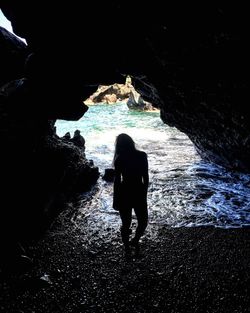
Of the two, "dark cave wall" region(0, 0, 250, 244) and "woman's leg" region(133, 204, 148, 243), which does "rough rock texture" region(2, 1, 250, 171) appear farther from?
"woman's leg" region(133, 204, 148, 243)

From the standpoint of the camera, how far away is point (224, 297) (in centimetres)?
452

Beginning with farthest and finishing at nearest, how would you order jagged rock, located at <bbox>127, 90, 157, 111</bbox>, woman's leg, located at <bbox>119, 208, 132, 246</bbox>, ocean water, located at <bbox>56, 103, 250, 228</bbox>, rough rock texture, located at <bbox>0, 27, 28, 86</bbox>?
jagged rock, located at <bbox>127, 90, 157, 111</bbox> → rough rock texture, located at <bbox>0, 27, 28, 86</bbox> → ocean water, located at <bbox>56, 103, 250, 228</bbox> → woman's leg, located at <bbox>119, 208, 132, 246</bbox>

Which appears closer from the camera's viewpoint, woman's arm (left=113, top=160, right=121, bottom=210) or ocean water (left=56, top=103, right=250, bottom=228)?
woman's arm (left=113, top=160, right=121, bottom=210)

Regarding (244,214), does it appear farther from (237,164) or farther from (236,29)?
(236,29)

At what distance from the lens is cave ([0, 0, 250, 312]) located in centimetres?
599

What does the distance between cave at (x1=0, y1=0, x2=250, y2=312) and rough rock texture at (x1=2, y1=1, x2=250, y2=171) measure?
0.03 m

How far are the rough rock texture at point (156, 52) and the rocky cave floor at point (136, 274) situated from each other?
163 inches

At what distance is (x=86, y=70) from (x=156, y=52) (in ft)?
7.86

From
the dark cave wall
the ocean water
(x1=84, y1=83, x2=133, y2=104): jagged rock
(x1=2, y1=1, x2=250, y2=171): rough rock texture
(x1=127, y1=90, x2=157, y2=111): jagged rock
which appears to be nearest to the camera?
(x1=2, y1=1, x2=250, y2=171): rough rock texture

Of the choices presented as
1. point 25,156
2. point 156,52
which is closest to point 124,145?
point 25,156

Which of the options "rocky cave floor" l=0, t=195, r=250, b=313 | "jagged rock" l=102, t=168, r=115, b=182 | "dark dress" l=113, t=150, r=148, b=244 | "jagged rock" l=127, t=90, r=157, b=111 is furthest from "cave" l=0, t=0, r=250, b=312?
"jagged rock" l=127, t=90, r=157, b=111

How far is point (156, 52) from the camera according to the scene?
731 centimetres

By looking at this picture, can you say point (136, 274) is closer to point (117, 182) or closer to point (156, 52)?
point (117, 182)

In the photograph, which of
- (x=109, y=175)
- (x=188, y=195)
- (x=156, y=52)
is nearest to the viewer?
(x=156, y=52)
